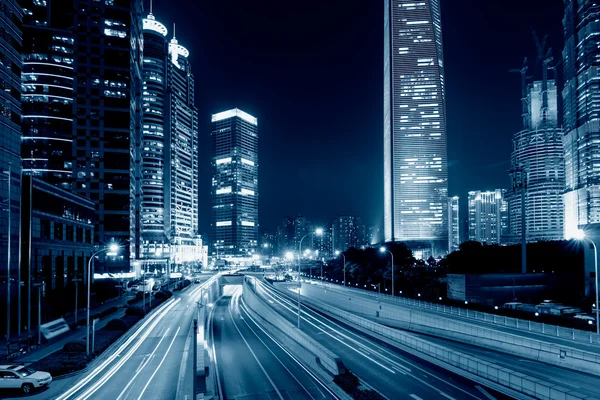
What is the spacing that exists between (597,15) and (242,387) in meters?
213

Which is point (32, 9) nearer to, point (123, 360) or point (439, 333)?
point (123, 360)

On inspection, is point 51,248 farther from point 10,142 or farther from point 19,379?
point 19,379

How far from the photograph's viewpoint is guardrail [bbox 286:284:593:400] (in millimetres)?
20625

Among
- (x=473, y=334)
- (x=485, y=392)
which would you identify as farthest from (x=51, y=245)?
(x=485, y=392)

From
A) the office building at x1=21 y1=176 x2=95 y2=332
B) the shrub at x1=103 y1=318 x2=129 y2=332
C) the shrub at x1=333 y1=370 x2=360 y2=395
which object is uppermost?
the office building at x1=21 y1=176 x2=95 y2=332

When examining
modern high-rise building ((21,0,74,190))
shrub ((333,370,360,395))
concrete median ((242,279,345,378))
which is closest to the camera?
shrub ((333,370,360,395))

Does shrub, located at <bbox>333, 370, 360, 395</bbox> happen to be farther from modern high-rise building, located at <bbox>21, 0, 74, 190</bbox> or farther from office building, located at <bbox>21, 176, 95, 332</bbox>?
modern high-rise building, located at <bbox>21, 0, 74, 190</bbox>

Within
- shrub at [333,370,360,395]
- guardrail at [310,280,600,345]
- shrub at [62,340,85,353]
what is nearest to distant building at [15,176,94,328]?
shrub at [62,340,85,353]

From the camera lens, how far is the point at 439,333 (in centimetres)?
4169

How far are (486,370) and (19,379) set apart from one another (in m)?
27.6

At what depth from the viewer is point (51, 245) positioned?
189 ft

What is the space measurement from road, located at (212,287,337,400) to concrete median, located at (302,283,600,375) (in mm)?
14944

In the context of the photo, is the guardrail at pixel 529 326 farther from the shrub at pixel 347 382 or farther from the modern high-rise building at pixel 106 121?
the modern high-rise building at pixel 106 121

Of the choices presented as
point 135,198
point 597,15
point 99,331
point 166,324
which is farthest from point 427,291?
point 597,15
